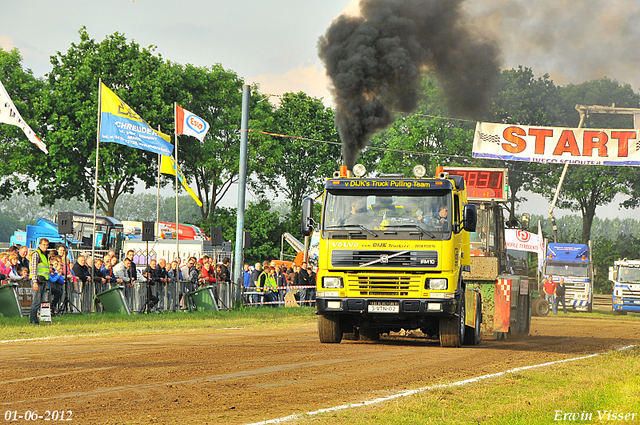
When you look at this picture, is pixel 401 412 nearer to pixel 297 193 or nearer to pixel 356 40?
pixel 356 40

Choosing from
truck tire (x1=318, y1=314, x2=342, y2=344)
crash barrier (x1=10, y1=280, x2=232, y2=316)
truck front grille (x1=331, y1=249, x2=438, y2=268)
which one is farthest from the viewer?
crash barrier (x1=10, y1=280, x2=232, y2=316)

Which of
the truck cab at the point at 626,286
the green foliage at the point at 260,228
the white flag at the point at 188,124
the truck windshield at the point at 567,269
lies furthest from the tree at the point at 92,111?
the truck cab at the point at 626,286

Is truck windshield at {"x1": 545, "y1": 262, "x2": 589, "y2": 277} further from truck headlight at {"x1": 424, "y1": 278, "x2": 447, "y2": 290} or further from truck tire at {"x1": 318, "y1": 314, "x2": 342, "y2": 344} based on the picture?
truck headlight at {"x1": 424, "y1": 278, "x2": 447, "y2": 290}

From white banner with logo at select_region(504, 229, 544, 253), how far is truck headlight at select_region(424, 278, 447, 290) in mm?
24879

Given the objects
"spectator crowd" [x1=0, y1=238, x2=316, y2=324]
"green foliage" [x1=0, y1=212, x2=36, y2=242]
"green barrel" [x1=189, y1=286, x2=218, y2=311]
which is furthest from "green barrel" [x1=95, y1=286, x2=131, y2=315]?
"green foliage" [x1=0, y1=212, x2=36, y2=242]

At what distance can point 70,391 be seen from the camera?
29.1 feet

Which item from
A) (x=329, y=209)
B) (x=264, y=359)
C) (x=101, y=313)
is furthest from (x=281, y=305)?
(x=264, y=359)

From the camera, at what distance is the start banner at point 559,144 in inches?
1358

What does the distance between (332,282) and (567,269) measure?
120ft

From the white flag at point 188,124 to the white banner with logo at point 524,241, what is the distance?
15515mm

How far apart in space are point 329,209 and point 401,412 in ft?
23.5

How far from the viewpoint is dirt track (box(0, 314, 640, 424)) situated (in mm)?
8008

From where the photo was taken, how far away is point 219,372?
10.7 metres

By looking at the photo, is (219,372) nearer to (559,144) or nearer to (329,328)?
(329,328)
